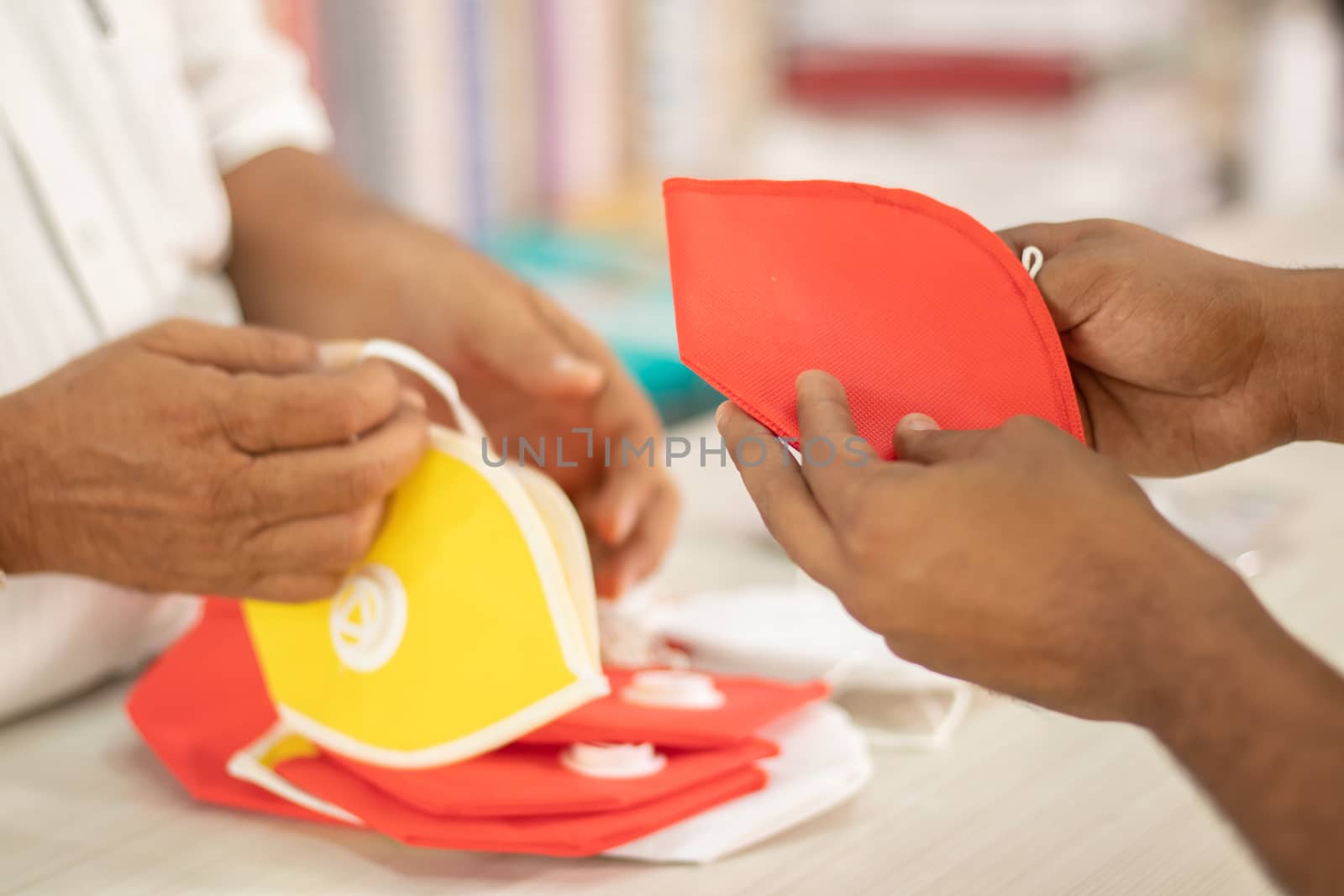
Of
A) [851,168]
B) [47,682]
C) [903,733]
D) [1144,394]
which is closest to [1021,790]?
[903,733]

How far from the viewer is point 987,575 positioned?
0.39 metres

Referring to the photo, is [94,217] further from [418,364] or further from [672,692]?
[672,692]

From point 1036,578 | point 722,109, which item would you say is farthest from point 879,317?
point 722,109

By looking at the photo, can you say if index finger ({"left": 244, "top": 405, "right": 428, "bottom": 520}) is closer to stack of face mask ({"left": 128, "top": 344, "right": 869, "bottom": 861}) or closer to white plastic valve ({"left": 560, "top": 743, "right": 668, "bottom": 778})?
stack of face mask ({"left": 128, "top": 344, "right": 869, "bottom": 861})

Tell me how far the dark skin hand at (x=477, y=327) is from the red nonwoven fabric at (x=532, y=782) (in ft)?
0.80

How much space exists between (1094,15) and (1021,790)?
1853 millimetres

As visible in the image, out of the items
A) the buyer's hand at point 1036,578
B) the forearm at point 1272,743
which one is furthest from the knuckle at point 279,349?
the forearm at point 1272,743

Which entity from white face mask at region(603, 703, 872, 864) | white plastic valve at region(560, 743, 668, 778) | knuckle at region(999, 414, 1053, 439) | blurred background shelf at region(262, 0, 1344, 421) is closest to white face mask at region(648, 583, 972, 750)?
white face mask at region(603, 703, 872, 864)

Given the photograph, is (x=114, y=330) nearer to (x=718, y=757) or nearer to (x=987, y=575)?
(x=718, y=757)

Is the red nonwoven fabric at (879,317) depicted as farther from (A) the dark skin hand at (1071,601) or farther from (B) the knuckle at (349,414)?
(B) the knuckle at (349,414)

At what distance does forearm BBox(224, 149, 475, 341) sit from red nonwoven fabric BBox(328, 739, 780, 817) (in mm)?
382

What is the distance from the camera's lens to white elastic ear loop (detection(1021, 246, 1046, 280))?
1.82ft

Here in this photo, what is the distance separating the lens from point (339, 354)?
66 cm

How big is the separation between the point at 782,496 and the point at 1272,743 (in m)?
0.17
